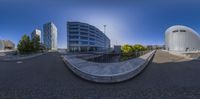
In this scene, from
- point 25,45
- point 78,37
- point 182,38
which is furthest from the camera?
point 182,38

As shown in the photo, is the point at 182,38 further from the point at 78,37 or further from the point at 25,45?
the point at 25,45

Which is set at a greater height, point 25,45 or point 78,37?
point 78,37

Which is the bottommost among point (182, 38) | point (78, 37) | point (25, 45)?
point (25, 45)

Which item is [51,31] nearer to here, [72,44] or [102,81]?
[72,44]

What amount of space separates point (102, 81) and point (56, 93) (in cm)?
244

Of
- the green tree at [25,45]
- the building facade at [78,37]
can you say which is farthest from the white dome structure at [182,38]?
the green tree at [25,45]

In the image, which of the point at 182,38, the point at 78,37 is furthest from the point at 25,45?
the point at 182,38

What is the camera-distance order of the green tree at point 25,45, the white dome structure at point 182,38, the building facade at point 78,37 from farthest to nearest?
the white dome structure at point 182,38
the building facade at point 78,37
the green tree at point 25,45

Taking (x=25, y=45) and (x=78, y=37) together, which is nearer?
(x=25, y=45)

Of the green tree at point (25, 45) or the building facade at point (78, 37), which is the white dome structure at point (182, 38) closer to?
the building facade at point (78, 37)

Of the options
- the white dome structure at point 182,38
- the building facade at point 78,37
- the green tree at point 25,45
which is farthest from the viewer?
the white dome structure at point 182,38

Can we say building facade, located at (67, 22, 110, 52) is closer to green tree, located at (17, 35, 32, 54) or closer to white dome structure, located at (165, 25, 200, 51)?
green tree, located at (17, 35, 32, 54)

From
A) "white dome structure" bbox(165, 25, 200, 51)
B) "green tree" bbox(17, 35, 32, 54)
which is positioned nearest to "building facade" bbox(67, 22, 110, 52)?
"green tree" bbox(17, 35, 32, 54)

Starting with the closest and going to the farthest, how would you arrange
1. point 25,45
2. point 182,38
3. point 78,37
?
point 25,45 → point 78,37 → point 182,38
